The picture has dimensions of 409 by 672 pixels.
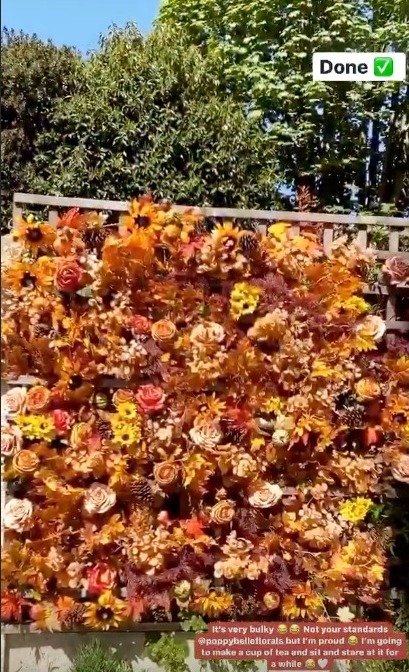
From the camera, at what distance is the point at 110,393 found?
6.41 feet

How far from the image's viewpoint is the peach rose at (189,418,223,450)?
1.89 m

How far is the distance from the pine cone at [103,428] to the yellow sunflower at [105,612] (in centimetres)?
44

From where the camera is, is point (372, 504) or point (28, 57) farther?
point (28, 57)

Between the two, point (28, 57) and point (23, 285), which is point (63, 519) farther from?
point (28, 57)

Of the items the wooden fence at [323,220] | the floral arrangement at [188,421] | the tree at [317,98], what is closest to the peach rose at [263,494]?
the floral arrangement at [188,421]

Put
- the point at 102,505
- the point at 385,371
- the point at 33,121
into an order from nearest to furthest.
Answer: the point at 102,505, the point at 385,371, the point at 33,121

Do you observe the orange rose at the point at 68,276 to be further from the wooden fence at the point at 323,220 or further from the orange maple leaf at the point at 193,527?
the orange maple leaf at the point at 193,527

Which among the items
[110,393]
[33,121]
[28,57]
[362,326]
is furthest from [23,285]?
[28,57]

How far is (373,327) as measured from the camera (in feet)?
6.49

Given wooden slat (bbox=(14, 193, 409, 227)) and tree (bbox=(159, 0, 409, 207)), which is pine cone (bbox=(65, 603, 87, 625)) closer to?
wooden slat (bbox=(14, 193, 409, 227))

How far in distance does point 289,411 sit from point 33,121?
198cm

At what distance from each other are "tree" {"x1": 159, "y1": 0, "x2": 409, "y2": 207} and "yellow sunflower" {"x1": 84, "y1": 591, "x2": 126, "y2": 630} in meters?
2.24

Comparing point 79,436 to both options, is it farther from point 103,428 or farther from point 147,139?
point 147,139

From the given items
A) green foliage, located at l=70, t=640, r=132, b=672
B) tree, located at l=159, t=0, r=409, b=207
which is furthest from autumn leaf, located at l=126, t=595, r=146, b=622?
tree, located at l=159, t=0, r=409, b=207
